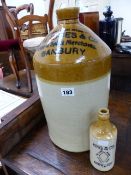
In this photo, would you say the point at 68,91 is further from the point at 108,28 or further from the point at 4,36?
the point at 4,36

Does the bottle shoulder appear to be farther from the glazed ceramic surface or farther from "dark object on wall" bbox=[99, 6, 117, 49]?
"dark object on wall" bbox=[99, 6, 117, 49]

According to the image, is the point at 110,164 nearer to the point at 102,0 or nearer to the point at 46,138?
the point at 46,138

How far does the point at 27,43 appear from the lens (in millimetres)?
1127

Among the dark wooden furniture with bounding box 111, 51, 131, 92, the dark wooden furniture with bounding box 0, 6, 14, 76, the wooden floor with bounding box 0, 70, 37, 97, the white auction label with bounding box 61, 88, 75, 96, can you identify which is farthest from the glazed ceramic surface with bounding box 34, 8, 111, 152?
the dark wooden furniture with bounding box 0, 6, 14, 76

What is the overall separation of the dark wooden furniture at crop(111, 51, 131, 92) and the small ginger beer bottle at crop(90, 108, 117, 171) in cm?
44

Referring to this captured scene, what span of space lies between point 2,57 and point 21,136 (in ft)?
5.56

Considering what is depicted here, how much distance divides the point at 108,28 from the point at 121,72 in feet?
0.74

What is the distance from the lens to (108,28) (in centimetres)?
83

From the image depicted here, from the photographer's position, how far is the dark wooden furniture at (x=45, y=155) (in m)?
0.49

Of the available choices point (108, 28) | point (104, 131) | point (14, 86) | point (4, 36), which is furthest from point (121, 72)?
point (4, 36)

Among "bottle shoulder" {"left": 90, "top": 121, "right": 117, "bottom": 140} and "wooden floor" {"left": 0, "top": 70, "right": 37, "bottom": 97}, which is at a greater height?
"bottle shoulder" {"left": 90, "top": 121, "right": 117, "bottom": 140}

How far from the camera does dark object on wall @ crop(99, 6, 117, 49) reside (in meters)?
0.82

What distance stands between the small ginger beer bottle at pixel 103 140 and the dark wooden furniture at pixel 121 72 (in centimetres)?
44

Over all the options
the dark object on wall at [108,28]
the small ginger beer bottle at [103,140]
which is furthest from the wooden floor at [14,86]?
the small ginger beer bottle at [103,140]
